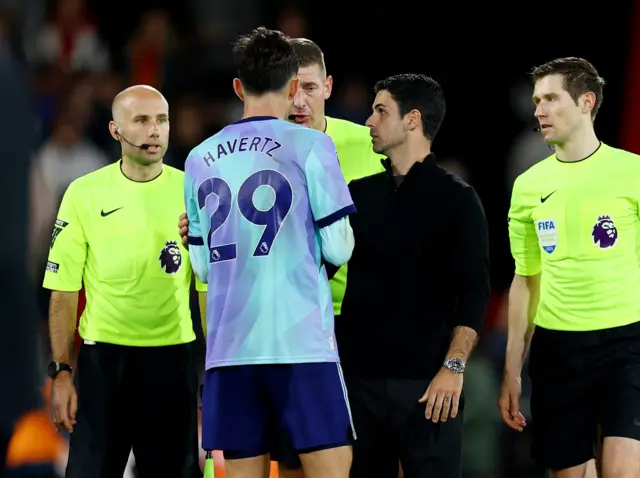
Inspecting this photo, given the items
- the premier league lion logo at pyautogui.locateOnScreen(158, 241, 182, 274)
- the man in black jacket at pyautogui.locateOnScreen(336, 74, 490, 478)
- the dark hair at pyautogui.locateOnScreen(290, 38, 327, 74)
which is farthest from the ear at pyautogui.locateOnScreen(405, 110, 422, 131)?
the premier league lion logo at pyautogui.locateOnScreen(158, 241, 182, 274)

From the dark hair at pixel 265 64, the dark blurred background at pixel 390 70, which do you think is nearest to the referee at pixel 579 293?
the dark hair at pixel 265 64

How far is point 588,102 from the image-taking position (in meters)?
4.96

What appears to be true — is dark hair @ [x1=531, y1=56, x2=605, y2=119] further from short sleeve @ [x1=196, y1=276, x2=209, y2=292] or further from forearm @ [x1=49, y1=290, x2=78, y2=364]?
forearm @ [x1=49, y1=290, x2=78, y2=364]

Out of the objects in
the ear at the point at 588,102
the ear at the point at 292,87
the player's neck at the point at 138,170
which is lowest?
the player's neck at the point at 138,170

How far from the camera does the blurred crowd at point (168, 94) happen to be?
8109 millimetres

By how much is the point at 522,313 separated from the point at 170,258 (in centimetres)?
154

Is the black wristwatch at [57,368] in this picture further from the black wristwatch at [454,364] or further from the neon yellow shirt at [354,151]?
the black wristwatch at [454,364]

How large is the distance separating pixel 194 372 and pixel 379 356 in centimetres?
99

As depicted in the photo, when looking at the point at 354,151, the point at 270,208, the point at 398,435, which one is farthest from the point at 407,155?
the point at 398,435

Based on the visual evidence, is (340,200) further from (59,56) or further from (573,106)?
(59,56)

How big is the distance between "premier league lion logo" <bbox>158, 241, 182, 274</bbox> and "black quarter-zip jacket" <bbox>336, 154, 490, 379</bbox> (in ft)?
2.92

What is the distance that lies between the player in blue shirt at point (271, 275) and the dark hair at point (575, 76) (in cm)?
152

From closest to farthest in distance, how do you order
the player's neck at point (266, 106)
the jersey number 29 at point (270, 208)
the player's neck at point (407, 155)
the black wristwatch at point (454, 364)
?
1. the jersey number 29 at point (270, 208)
2. the player's neck at point (266, 106)
3. the black wristwatch at point (454, 364)
4. the player's neck at point (407, 155)

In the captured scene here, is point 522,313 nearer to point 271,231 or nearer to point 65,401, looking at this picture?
point 271,231
